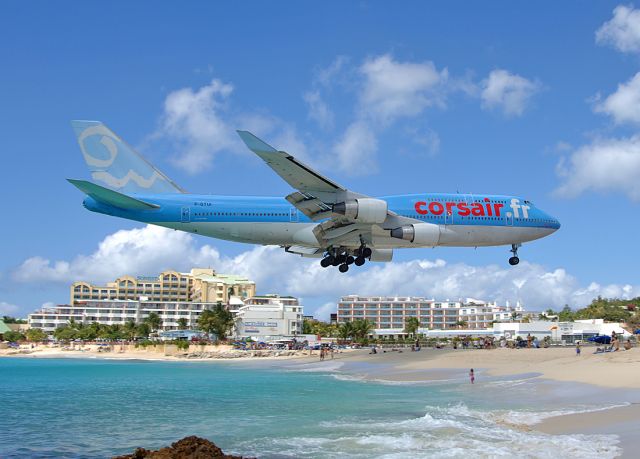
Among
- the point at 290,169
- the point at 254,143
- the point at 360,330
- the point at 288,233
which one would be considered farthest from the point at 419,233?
the point at 360,330

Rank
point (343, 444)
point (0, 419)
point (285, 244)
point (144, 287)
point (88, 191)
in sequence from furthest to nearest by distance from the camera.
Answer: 1. point (144, 287)
2. point (0, 419)
3. point (285, 244)
4. point (88, 191)
5. point (343, 444)

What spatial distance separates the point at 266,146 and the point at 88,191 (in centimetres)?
1070

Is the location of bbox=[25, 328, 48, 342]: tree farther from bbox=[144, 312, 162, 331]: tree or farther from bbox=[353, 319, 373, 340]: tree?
bbox=[353, 319, 373, 340]: tree

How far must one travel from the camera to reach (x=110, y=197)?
35.4m

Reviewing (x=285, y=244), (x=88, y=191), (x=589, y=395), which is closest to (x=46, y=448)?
(x=88, y=191)

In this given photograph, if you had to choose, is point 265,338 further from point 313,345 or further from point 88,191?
Result: point 88,191

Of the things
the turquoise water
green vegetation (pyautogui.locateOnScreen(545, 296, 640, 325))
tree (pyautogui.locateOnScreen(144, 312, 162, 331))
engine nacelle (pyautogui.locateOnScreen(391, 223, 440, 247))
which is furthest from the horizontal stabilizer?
tree (pyautogui.locateOnScreen(144, 312, 162, 331))

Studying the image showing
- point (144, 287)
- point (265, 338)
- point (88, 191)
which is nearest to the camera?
point (88, 191)

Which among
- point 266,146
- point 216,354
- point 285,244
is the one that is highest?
point 266,146

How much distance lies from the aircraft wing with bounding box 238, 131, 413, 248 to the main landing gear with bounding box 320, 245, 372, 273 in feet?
1.95

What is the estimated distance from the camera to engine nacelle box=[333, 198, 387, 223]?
33344 millimetres

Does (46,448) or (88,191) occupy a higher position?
(88,191)

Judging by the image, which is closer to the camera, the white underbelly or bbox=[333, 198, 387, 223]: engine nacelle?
bbox=[333, 198, 387, 223]: engine nacelle

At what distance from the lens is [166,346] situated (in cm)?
13850
